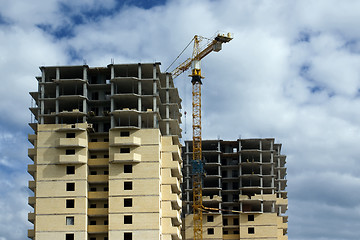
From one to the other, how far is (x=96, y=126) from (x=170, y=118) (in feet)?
55.4

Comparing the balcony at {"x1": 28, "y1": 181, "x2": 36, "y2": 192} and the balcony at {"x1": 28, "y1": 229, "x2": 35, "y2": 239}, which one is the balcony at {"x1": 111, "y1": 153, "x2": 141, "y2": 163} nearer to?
the balcony at {"x1": 28, "y1": 181, "x2": 36, "y2": 192}

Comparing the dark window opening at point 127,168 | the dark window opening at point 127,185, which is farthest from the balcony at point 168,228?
the dark window opening at point 127,168

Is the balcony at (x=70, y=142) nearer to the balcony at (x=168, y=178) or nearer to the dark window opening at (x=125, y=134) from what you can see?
the dark window opening at (x=125, y=134)

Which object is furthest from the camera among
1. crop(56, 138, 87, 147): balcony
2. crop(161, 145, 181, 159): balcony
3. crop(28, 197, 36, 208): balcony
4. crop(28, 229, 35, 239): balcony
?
crop(161, 145, 181, 159): balcony

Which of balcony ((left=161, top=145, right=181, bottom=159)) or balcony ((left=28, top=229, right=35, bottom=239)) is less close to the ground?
balcony ((left=161, top=145, right=181, bottom=159))

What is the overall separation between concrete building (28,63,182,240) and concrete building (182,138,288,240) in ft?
113

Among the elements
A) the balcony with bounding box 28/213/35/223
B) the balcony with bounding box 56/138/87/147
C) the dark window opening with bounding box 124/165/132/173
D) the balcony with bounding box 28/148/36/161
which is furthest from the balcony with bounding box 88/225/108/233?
the balcony with bounding box 28/148/36/161

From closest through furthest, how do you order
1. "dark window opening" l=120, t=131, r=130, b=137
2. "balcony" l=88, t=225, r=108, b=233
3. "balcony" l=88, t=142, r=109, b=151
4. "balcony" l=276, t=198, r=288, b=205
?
"balcony" l=88, t=225, r=108, b=233 < "dark window opening" l=120, t=131, r=130, b=137 < "balcony" l=88, t=142, r=109, b=151 < "balcony" l=276, t=198, r=288, b=205

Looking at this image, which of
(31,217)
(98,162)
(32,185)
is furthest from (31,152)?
(98,162)

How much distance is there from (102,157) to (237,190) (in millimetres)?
54371

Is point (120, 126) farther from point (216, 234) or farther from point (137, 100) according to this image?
point (216, 234)

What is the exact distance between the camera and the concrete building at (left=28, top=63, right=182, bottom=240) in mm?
133875

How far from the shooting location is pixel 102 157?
140000 millimetres

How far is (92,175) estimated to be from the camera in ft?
452
